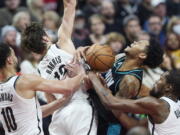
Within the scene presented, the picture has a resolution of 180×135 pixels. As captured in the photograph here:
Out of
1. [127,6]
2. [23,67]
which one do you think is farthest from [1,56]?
[127,6]

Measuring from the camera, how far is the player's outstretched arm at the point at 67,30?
23.4 feet

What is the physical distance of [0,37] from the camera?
11094 mm

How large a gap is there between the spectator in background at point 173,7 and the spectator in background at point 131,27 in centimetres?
196

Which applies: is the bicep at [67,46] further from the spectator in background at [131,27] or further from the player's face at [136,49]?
the spectator in background at [131,27]

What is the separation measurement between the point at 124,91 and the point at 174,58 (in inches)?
185

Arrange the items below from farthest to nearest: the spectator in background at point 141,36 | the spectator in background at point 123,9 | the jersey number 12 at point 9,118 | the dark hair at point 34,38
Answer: the spectator in background at point 123,9
the spectator in background at point 141,36
the dark hair at point 34,38
the jersey number 12 at point 9,118

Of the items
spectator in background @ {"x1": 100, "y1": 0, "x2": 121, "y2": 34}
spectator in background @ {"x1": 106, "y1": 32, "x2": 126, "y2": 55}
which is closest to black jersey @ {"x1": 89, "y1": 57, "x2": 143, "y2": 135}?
spectator in background @ {"x1": 106, "y1": 32, "x2": 126, "y2": 55}

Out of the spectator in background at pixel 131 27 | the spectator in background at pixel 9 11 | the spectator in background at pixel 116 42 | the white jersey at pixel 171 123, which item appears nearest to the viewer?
the white jersey at pixel 171 123

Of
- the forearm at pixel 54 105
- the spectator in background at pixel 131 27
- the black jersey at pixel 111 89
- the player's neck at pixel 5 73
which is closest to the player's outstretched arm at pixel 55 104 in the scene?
the forearm at pixel 54 105

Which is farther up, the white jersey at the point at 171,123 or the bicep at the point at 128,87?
the bicep at the point at 128,87

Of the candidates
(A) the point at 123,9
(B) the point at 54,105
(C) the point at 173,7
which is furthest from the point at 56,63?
(C) the point at 173,7

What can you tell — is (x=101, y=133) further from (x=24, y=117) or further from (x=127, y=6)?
(x=127, y=6)

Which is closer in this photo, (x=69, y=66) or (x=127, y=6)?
(x=69, y=66)

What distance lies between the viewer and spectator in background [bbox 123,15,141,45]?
39.2ft
